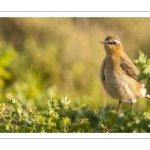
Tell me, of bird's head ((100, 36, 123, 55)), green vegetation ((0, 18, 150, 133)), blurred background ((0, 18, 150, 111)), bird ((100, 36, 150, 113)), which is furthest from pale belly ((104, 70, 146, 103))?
blurred background ((0, 18, 150, 111))

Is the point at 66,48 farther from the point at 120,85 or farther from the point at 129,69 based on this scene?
the point at 120,85

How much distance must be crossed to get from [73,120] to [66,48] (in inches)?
391

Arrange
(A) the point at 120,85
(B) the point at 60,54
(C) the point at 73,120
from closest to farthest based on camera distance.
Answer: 1. (C) the point at 73,120
2. (A) the point at 120,85
3. (B) the point at 60,54

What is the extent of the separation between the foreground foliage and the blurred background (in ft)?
19.7

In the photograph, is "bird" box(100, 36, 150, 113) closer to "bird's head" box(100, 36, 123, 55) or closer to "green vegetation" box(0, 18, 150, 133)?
"bird's head" box(100, 36, 123, 55)

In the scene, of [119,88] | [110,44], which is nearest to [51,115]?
[119,88]

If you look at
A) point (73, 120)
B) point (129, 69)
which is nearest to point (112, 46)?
point (129, 69)

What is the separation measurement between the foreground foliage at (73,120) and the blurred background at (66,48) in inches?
236

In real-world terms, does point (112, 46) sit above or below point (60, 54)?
below

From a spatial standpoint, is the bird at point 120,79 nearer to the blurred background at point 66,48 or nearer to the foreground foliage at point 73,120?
the foreground foliage at point 73,120

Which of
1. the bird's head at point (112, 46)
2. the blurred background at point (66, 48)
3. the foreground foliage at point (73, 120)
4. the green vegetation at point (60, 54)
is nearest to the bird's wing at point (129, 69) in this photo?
the bird's head at point (112, 46)

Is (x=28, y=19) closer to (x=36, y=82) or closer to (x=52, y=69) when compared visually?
(x=52, y=69)

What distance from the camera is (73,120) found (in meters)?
3.98
